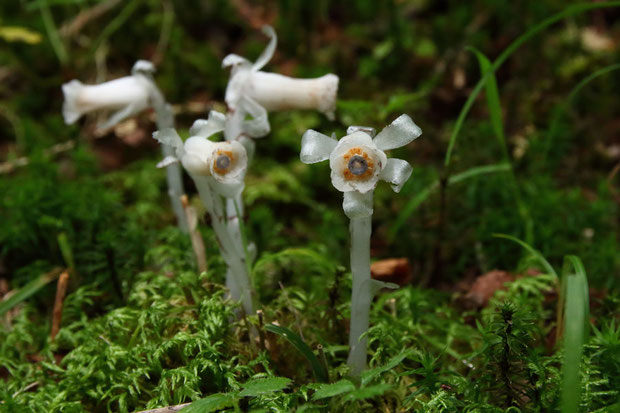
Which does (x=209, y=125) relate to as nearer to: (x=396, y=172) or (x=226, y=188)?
(x=226, y=188)

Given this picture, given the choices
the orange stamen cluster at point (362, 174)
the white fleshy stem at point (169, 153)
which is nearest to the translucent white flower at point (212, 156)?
the orange stamen cluster at point (362, 174)

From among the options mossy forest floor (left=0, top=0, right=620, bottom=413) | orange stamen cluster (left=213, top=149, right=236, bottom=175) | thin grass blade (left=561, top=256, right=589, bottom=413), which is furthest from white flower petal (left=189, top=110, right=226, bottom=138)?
thin grass blade (left=561, top=256, right=589, bottom=413)

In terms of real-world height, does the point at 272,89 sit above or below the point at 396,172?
above

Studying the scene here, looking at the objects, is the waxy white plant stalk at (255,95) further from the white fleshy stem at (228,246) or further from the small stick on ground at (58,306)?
the small stick on ground at (58,306)

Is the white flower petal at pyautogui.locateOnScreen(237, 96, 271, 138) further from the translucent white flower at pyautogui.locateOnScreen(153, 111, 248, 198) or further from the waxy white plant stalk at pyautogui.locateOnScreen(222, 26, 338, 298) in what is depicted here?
the translucent white flower at pyautogui.locateOnScreen(153, 111, 248, 198)

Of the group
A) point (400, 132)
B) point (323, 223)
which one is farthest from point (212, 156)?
point (323, 223)

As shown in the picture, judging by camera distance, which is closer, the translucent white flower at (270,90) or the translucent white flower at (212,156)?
the translucent white flower at (212,156)
